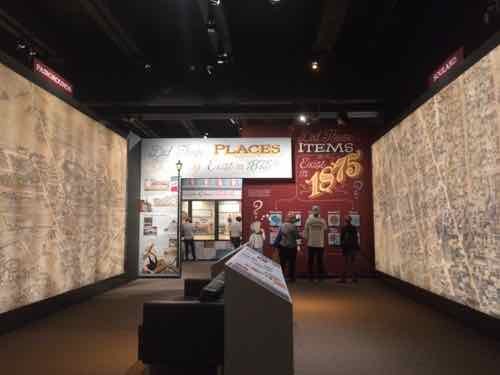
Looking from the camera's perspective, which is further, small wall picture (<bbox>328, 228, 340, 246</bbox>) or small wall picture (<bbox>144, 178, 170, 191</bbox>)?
small wall picture (<bbox>144, 178, 170, 191</bbox>)

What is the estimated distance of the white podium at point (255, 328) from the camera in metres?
2.47

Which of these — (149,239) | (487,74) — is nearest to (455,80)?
(487,74)

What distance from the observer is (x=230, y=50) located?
25.5 ft

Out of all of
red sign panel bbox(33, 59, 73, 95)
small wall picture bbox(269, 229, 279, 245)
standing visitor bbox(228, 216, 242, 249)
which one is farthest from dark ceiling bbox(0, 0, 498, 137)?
standing visitor bbox(228, 216, 242, 249)

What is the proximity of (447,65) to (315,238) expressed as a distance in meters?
4.95

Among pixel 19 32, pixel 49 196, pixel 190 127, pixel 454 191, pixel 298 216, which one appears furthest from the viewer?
pixel 190 127

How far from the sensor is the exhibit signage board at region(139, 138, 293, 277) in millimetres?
10312

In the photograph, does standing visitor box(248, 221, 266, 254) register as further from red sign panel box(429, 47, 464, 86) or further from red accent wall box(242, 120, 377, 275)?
red sign panel box(429, 47, 464, 86)

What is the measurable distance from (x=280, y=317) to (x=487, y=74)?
3.66 meters

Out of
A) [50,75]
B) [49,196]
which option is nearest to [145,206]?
[49,196]

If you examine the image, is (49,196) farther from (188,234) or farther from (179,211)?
(188,234)

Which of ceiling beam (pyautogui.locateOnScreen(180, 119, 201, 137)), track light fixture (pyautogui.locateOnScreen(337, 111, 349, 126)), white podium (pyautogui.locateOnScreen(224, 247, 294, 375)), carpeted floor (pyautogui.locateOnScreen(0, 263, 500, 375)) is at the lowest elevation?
carpeted floor (pyautogui.locateOnScreen(0, 263, 500, 375))

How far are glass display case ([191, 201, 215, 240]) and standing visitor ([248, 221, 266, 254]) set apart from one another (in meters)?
5.09

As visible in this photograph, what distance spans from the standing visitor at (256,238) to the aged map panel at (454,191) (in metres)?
3.16
